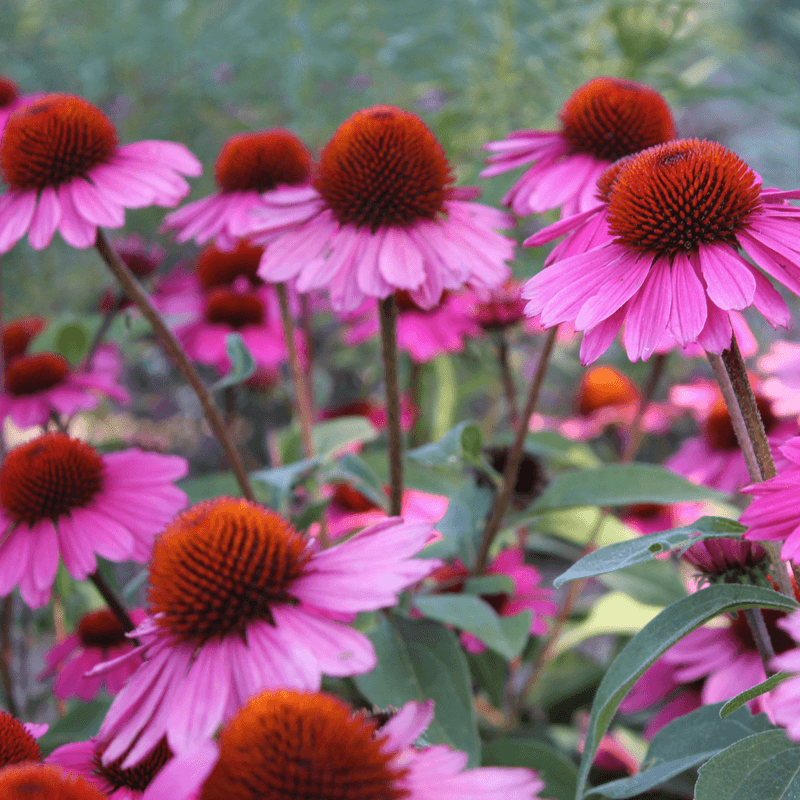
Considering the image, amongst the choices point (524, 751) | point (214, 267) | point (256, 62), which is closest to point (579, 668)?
point (524, 751)

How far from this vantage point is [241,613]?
0.45m

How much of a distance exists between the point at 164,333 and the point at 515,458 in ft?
1.23

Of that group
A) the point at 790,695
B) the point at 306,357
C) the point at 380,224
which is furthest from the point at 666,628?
the point at 306,357

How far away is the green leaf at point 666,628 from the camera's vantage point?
1.64 feet

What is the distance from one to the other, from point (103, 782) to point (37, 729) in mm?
73

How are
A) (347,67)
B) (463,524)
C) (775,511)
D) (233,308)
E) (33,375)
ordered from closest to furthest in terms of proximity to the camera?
(775,511), (463,524), (33,375), (233,308), (347,67)

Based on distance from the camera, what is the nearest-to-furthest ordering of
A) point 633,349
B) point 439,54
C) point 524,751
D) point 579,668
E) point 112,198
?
point 633,349 < point 112,198 < point 524,751 < point 579,668 < point 439,54

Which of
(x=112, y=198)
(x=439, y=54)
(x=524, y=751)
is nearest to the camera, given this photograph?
(x=112, y=198)

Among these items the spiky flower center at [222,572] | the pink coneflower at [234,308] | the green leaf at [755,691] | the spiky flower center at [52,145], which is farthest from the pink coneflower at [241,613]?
the pink coneflower at [234,308]

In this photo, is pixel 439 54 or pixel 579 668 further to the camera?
pixel 439 54

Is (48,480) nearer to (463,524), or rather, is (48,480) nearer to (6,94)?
(463,524)

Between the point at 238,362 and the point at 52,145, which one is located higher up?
the point at 52,145

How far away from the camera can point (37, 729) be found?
1.69ft

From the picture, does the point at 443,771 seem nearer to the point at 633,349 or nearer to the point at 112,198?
the point at 633,349
